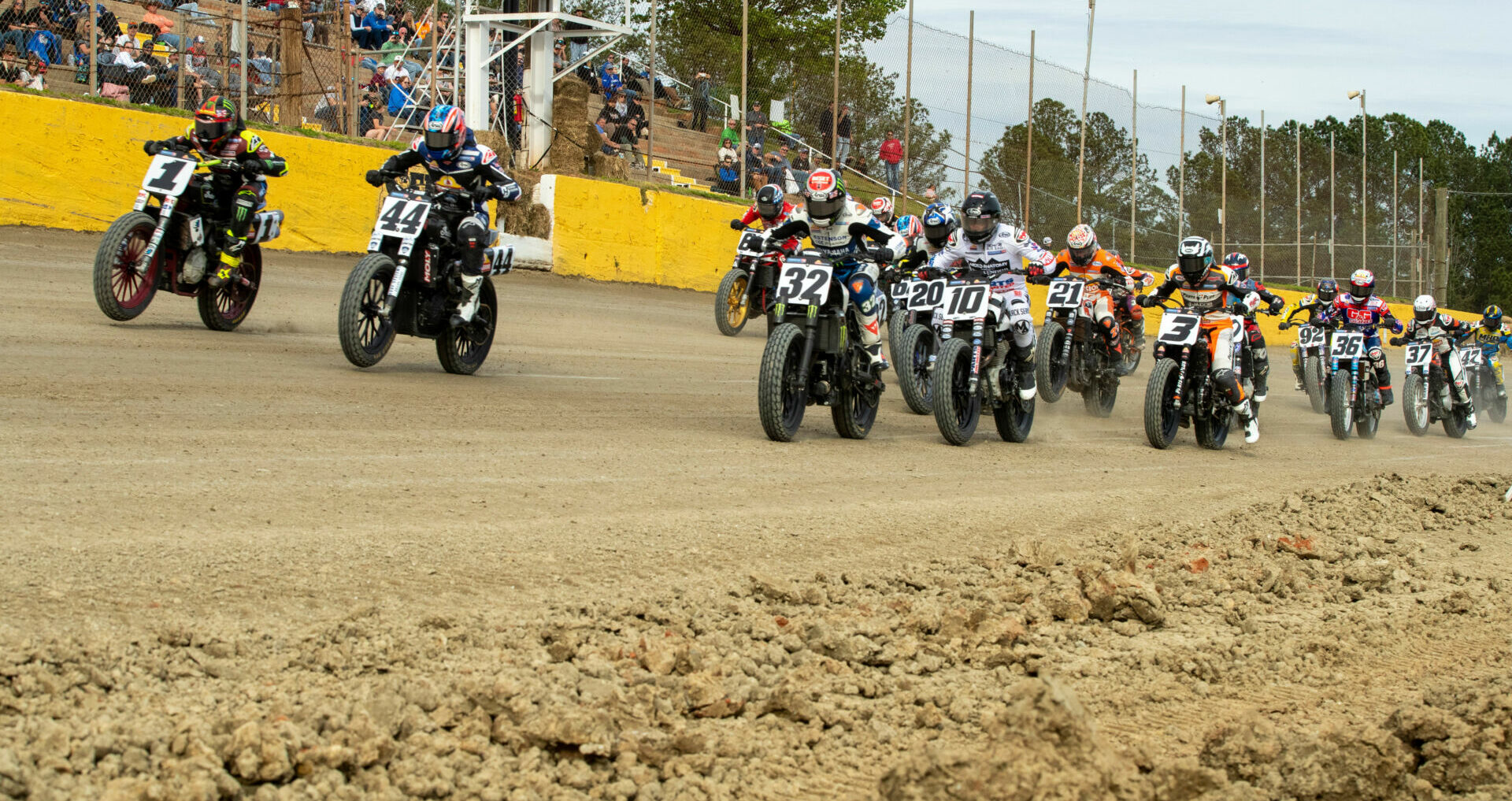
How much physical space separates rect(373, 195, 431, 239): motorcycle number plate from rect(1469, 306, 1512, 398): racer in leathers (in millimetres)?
17368

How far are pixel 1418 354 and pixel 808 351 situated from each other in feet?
40.2

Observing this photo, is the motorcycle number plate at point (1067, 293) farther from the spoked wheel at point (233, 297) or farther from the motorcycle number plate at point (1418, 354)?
the spoked wheel at point (233, 297)

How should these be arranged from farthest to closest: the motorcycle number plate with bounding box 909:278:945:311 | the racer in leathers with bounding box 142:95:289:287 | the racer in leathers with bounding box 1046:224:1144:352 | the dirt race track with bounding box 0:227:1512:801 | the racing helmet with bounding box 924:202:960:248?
the racer in leathers with bounding box 1046:224:1144:352 → the racing helmet with bounding box 924:202:960:248 → the racer in leathers with bounding box 142:95:289:287 → the motorcycle number plate with bounding box 909:278:945:311 → the dirt race track with bounding box 0:227:1512:801

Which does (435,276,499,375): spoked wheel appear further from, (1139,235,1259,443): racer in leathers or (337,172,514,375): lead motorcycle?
(1139,235,1259,443): racer in leathers

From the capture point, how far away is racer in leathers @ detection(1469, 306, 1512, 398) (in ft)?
73.5

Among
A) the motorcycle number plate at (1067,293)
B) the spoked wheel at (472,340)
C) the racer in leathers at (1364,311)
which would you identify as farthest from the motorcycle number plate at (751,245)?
the racer in leathers at (1364,311)

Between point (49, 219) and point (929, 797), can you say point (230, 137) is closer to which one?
point (49, 219)

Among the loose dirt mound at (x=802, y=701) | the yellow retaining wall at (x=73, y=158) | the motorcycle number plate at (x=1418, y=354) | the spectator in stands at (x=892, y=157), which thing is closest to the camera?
the loose dirt mound at (x=802, y=701)

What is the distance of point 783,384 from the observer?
9531mm

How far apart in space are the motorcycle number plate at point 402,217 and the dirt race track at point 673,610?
1168mm

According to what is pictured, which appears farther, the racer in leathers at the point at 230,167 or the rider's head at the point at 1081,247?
the rider's head at the point at 1081,247

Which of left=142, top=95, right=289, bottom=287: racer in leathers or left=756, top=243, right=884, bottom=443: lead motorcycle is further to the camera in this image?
left=142, top=95, right=289, bottom=287: racer in leathers

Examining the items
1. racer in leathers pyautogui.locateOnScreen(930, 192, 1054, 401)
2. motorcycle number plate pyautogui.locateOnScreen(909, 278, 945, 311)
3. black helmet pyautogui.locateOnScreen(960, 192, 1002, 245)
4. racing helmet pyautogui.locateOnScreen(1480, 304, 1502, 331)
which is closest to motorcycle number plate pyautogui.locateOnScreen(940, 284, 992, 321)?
motorcycle number plate pyautogui.locateOnScreen(909, 278, 945, 311)

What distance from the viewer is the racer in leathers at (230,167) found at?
38.5ft
